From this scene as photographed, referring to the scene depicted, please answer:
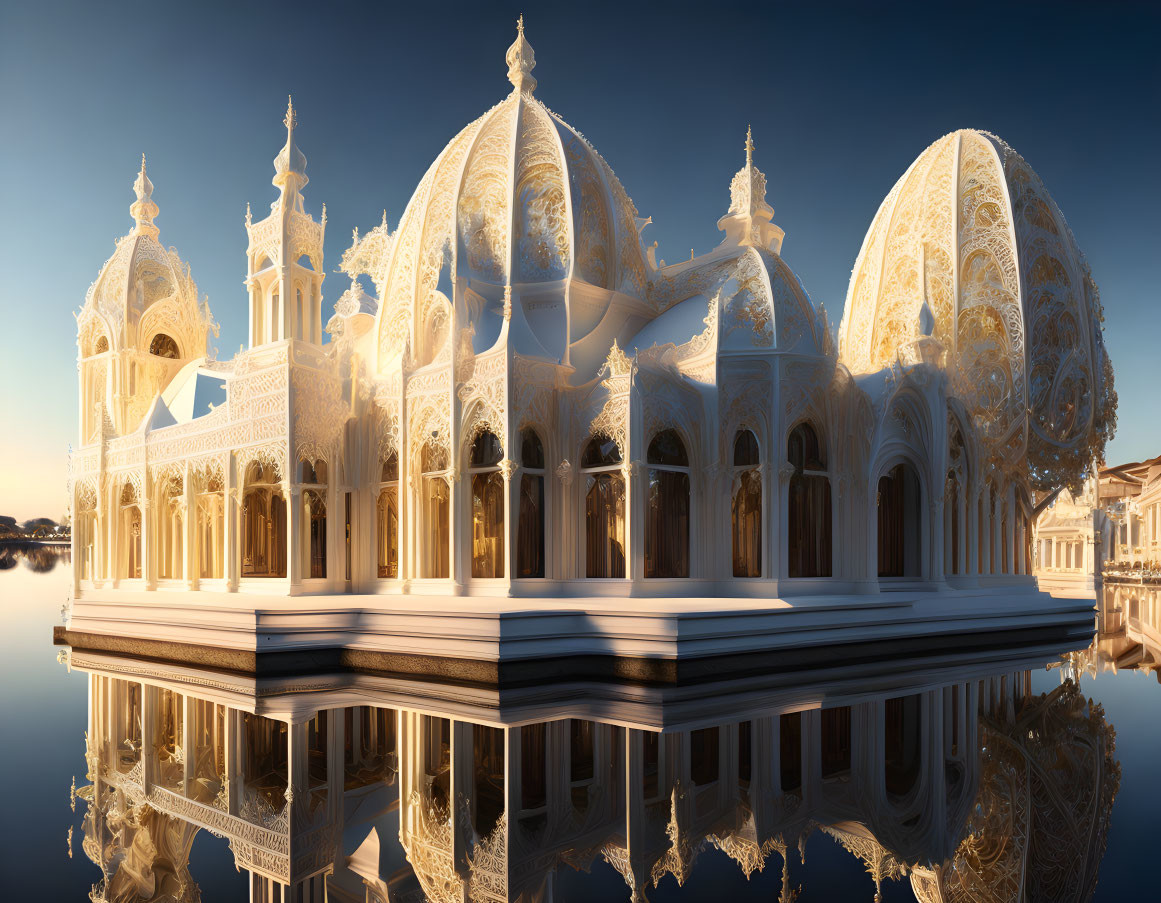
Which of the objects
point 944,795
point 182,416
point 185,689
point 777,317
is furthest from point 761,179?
point 944,795

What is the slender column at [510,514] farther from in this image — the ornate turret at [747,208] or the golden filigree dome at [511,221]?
the ornate turret at [747,208]

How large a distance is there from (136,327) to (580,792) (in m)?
25.1

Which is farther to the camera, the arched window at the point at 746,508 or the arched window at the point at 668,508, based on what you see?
the arched window at the point at 746,508

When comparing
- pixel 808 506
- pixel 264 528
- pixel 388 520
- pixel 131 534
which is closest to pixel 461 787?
pixel 808 506

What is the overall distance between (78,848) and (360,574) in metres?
14.9

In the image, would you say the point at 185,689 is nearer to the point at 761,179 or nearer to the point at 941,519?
the point at 941,519

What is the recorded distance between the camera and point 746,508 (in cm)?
1898

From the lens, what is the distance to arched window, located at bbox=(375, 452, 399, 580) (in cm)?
2050

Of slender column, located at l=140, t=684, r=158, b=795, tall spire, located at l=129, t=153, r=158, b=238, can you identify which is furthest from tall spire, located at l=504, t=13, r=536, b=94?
slender column, located at l=140, t=684, r=158, b=795

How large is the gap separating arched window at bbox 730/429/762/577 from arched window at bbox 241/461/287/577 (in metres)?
9.64

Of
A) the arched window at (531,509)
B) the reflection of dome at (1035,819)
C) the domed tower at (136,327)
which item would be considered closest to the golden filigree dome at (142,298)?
the domed tower at (136,327)

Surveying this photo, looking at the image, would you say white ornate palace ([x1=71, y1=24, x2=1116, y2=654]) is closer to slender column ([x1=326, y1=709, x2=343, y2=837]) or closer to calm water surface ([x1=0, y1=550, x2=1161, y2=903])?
calm water surface ([x1=0, y1=550, x2=1161, y2=903])

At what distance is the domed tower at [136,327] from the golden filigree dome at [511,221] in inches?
377

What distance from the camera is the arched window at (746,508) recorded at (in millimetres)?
18812
